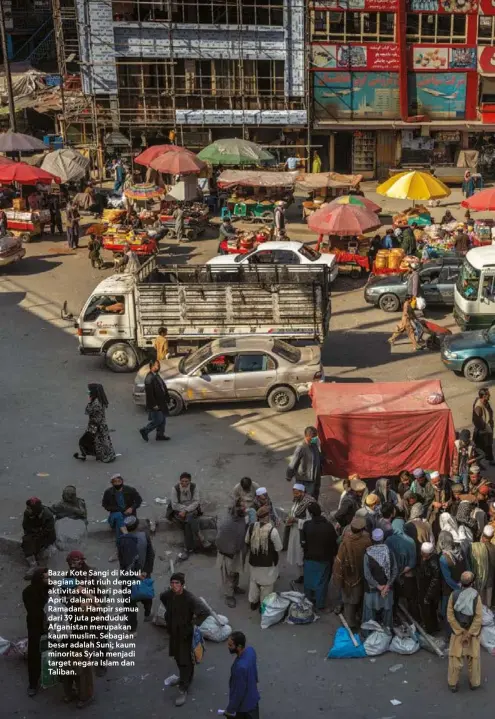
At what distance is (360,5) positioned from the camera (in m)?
42.3

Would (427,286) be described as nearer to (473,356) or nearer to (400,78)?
(473,356)

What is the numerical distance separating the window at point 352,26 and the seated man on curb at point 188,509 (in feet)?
113

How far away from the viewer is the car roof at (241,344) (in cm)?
1760

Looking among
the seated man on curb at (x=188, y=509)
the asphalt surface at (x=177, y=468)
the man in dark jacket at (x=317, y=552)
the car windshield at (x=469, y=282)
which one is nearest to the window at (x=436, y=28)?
the asphalt surface at (x=177, y=468)

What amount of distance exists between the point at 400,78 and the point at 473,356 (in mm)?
27729

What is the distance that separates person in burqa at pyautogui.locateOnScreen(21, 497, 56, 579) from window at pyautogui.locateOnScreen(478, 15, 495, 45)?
38.4 m

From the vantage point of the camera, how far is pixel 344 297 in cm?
2552

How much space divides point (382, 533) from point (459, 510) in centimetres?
158

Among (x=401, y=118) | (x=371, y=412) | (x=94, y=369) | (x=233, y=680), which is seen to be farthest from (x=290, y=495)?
(x=401, y=118)

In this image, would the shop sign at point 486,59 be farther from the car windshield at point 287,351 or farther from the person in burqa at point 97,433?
the person in burqa at point 97,433

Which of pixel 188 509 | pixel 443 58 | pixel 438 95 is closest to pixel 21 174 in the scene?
pixel 188 509

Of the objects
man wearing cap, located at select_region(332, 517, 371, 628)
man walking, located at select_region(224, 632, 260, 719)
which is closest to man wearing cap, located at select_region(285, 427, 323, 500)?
man wearing cap, located at select_region(332, 517, 371, 628)

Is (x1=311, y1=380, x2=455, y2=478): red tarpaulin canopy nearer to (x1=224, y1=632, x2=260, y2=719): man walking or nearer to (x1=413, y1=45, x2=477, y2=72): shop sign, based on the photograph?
(x1=224, y1=632, x2=260, y2=719): man walking

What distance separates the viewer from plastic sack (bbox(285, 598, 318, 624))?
36.6ft
